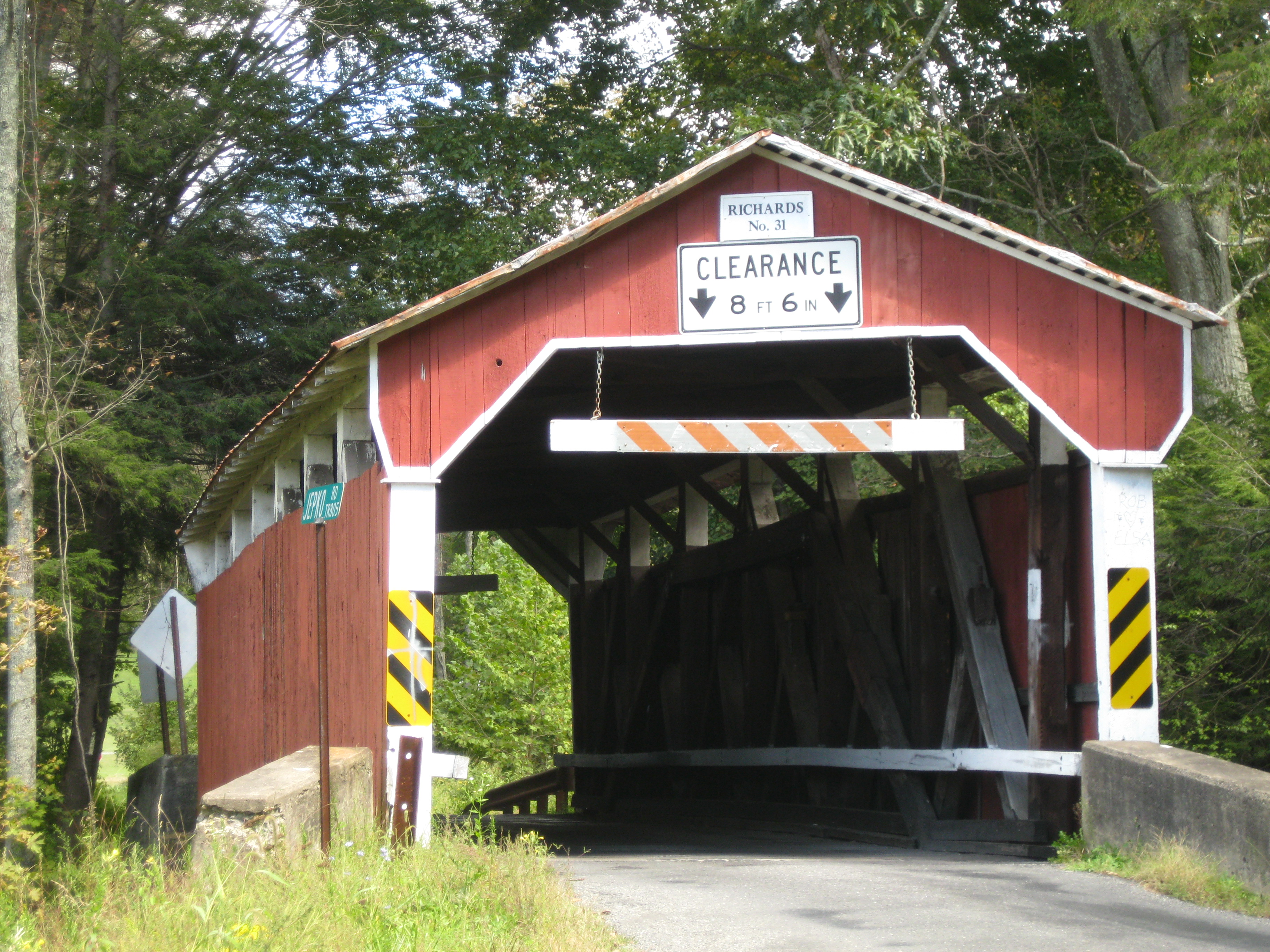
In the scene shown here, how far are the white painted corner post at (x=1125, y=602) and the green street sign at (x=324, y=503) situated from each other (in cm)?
443

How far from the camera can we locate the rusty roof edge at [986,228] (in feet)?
27.2

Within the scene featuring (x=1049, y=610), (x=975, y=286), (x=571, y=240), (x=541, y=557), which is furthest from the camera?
(x=541, y=557)

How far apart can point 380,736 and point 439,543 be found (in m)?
26.4

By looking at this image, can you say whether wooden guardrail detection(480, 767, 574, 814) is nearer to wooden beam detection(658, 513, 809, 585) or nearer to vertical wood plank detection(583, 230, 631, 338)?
wooden beam detection(658, 513, 809, 585)

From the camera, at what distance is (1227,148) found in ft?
34.7

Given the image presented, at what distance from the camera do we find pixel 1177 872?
6367 mm

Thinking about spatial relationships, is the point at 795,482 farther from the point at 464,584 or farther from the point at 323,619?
the point at 323,619

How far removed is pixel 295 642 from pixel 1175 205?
32.6ft

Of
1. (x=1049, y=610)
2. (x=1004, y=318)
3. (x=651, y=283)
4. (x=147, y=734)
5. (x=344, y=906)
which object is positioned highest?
(x=651, y=283)

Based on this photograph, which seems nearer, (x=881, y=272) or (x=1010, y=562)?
(x=881, y=272)

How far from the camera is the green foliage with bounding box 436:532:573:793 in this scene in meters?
30.4

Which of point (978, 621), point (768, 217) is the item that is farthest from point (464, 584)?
point (768, 217)

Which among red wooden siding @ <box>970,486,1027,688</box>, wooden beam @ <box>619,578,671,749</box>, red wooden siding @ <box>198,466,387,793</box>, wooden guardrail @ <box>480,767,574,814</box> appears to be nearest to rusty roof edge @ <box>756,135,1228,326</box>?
red wooden siding @ <box>970,486,1027,688</box>

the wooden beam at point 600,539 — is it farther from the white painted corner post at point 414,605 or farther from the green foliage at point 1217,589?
the white painted corner post at point 414,605
